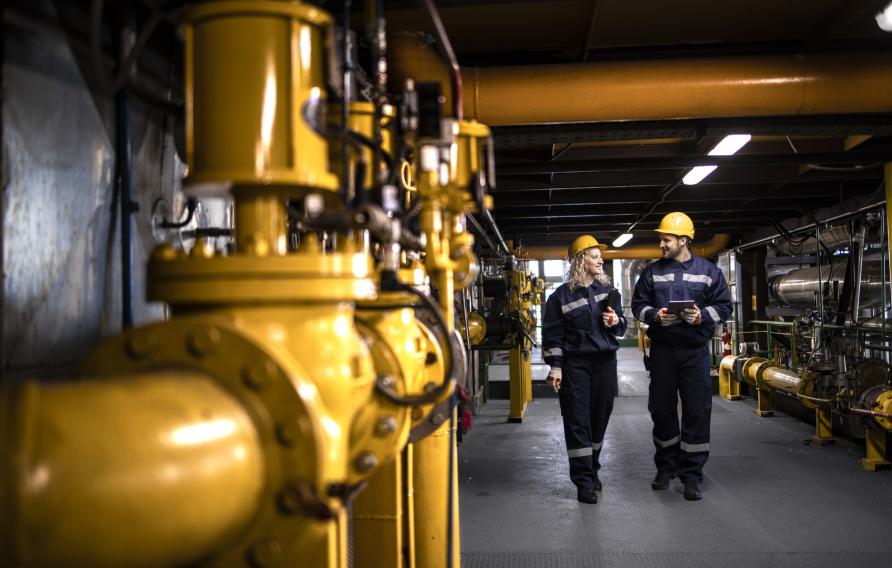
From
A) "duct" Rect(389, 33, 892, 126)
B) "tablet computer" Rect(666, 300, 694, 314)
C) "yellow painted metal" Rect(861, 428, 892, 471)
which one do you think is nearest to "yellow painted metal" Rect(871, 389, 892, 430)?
"yellow painted metal" Rect(861, 428, 892, 471)

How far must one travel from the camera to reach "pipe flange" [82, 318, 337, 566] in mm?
888

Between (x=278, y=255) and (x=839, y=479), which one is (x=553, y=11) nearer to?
(x=278, y=255)

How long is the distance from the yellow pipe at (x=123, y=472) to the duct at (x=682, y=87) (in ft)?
7.51

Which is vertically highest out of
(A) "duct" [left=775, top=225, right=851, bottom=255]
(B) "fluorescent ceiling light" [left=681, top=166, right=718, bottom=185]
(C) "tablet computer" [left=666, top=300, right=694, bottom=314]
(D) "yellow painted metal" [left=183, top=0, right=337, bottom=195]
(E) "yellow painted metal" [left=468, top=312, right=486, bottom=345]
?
(B) "fluorescent ceiling light" [left=681, top=166, right=718, bottom=185]

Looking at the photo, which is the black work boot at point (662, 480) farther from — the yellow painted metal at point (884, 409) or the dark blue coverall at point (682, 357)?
the yellow painted metal at point (884, 409)

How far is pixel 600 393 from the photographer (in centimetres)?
415

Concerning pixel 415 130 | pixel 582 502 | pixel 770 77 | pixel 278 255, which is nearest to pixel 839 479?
pixel 582 502

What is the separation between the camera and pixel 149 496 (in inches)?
28.3

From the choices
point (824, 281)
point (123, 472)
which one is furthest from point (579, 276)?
point (123, 472)

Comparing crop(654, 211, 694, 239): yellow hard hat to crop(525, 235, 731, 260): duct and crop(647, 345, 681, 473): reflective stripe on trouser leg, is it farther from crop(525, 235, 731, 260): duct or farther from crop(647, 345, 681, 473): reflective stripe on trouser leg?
crop(525, 235, 731, 260): duct

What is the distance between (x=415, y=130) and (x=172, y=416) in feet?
3.09

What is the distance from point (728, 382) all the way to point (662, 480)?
4657 mm

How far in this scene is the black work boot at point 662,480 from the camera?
13.6 ft

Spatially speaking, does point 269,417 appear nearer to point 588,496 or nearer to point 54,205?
point 54,205
